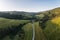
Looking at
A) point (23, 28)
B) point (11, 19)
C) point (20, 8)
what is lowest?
point (23, 28)

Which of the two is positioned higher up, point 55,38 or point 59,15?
point 59,15

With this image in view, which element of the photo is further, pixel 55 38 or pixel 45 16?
pixel 45 16

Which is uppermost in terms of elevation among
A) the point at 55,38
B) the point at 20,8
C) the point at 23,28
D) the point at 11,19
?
the point at 20,8

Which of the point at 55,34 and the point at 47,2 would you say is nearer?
the point at 55,34

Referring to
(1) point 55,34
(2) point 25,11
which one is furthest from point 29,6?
(1) point 55,34

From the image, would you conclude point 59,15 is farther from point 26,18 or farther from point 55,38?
point 26,18

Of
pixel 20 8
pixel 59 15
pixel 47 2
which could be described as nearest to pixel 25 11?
pixel 20 8

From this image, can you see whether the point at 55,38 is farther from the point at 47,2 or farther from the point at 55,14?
the point at 47,2

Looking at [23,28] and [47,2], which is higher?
[47,2]

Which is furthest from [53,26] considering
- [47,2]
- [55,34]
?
[47,2]
